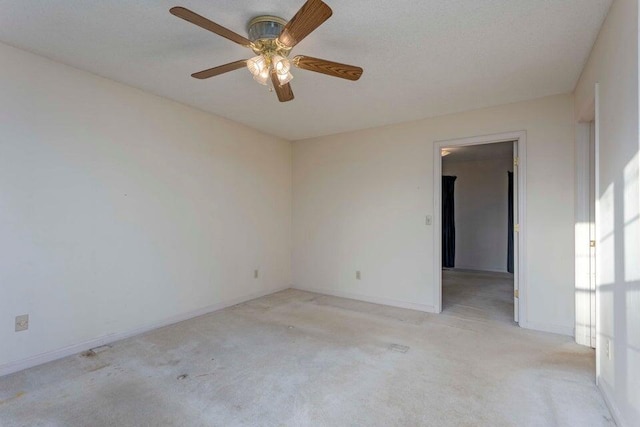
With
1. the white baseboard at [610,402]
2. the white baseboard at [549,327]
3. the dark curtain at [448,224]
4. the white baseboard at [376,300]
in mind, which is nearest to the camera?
the white baseboard at [610,402]

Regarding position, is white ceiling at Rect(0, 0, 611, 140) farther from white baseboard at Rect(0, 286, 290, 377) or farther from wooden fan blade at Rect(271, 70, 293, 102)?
white baseboard at Rect(0, 286, 290, 377)

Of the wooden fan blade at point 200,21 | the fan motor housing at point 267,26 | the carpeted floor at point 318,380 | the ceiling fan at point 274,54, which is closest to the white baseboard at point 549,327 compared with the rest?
the carpeted floor at point 318,380

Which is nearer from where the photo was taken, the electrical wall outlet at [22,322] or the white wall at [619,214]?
the white wall at [619,214]

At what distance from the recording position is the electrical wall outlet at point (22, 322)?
2336mm

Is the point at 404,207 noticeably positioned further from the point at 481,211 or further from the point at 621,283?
the point at 481,211

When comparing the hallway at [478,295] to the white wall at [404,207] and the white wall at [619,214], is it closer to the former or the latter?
the white wall at [404,207]

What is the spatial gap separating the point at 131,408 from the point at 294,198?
11.5 ft

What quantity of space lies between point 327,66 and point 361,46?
0.43m

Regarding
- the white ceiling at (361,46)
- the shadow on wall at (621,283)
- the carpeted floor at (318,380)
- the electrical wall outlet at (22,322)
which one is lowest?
the carpeted floor at (318,380)

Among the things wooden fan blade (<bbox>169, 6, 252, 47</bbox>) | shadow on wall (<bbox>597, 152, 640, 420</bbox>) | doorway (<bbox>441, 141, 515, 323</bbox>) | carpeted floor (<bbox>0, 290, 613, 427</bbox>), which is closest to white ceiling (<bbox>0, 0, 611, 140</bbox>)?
wooden fan blade (<bbox>169, 6, 252, 47</bbox>)

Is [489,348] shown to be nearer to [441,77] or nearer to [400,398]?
[400,398]

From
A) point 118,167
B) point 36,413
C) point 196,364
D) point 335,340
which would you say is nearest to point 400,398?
point 335,340

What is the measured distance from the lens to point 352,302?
4.24m

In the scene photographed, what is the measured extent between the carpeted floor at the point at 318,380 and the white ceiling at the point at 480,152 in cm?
312
